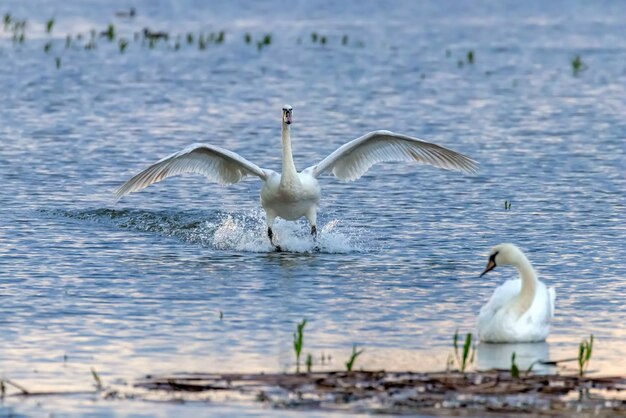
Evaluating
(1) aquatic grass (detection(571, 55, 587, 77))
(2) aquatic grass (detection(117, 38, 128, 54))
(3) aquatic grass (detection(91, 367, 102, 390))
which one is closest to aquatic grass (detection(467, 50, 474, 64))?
(1) aquatic grass (detection(571, 55, 587, 77))

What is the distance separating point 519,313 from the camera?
34.4 ft

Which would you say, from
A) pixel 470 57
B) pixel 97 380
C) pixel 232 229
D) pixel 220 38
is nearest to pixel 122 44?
pixel 220 38

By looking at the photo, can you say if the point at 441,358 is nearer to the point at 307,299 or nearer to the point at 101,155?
the point at 307,299

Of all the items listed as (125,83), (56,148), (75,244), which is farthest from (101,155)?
(125,83)

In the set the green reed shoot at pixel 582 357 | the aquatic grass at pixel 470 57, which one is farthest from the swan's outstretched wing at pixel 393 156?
the aquatic grass at pixel 470 57

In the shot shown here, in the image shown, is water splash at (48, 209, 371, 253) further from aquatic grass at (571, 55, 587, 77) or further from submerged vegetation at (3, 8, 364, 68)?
submerged vegetation at (3, 8, 364, 68)

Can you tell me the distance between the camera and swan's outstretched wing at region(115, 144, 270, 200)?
1520 cm

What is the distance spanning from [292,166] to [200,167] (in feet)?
4.44

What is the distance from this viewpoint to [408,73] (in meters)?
30.6

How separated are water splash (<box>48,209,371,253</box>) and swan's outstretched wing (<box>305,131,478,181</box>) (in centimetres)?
64

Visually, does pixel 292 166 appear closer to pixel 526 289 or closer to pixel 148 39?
pixel 526 289

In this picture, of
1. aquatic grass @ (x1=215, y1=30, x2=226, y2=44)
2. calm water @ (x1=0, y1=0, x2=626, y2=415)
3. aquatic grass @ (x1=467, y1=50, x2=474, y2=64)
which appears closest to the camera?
calm water @ (x1=0, y1=0, x2=626, y2=415)

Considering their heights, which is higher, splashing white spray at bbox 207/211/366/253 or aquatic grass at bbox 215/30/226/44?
aquatic grass at bbox 215/30/226/44

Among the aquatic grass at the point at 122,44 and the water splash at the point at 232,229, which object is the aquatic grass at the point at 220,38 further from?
the water splash at the point at 232,229
